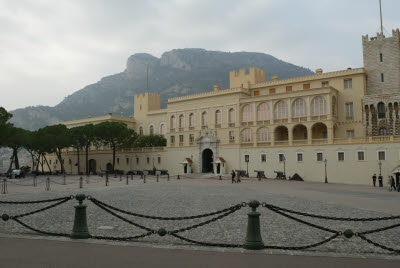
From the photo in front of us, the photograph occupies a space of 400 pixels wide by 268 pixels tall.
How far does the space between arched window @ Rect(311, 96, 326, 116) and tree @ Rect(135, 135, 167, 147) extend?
31269 millimetres

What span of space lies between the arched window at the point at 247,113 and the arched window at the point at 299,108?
6.79 m

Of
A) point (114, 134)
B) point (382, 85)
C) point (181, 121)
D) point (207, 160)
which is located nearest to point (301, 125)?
point (382, 85)

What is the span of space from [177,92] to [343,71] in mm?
153616

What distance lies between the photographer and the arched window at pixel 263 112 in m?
52.6

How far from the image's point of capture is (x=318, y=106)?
47.9 meters

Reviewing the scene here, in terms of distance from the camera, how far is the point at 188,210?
1538 centimetres

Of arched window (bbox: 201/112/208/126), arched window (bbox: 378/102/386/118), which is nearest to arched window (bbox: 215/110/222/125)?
arched window (bbox: 201/112/208/126)

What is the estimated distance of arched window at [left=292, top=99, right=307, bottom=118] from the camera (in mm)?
49219

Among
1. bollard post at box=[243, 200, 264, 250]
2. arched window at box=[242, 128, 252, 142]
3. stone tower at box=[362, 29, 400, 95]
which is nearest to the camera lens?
bollard post at box=[243, 200, 264, 250]

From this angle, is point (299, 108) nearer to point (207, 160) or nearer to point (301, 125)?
point (301, 125)

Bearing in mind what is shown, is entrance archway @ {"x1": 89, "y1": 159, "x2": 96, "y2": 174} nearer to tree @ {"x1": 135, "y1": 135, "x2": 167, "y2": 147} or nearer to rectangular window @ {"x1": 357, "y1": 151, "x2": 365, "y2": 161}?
tree @ {"x1": 135, "y1": 135, "x2": 167, "y2": 147}

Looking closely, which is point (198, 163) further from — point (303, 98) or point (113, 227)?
point (113, 227)

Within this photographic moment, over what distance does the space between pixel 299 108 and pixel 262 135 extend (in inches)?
269

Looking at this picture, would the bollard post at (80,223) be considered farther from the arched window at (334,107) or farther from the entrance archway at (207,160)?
the entrance archway at (207,160)
